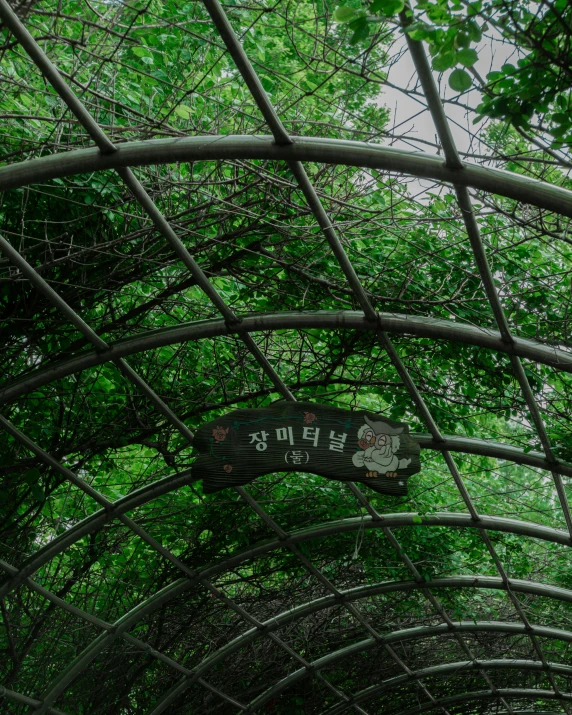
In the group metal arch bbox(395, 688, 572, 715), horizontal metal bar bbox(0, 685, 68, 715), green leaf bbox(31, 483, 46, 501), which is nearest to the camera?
green leaf bbox(31, 483, 46, 501)

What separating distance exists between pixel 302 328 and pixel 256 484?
327 centimetres

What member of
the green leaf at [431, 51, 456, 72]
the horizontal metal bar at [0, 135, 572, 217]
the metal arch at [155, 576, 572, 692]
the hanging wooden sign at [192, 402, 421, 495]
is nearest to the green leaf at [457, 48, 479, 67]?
the green leaf at [431, 51, 456, 72]

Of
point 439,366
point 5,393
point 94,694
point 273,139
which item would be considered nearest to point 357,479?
point 439,366

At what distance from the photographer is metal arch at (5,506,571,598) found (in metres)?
9.09

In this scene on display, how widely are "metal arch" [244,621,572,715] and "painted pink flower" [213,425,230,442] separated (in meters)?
7.76

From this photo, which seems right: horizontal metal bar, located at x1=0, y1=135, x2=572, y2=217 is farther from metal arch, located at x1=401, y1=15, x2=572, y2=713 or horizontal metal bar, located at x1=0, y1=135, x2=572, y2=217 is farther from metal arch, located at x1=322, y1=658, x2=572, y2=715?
metal arch, located at x1=322, y1=658, x2=572, y2=715

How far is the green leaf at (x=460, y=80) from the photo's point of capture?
12.1 ft

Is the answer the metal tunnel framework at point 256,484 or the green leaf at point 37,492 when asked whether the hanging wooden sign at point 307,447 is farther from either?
the green leaf at point 37,492

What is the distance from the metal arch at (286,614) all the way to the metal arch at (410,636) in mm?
15

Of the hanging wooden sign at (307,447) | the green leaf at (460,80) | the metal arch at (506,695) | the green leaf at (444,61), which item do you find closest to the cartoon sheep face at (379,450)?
the hanging wooden sign at (307,447)

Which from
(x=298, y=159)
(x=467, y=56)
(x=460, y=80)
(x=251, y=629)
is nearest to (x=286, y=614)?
(x=251, y=629)

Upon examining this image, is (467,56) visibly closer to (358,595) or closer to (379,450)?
(379,450)

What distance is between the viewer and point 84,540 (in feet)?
34.8

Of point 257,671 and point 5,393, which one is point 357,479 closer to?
point 5,393
